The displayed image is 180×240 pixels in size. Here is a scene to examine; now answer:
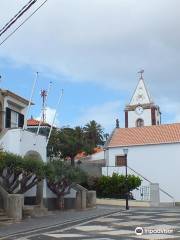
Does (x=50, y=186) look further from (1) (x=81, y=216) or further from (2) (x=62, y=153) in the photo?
(2) (x=62, y=153)

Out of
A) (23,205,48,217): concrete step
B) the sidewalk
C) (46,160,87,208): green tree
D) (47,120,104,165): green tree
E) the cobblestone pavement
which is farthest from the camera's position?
(47,120,104,165): green tree

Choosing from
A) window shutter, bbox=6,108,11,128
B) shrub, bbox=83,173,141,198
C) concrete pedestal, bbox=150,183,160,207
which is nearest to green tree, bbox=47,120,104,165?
shrub, bbox=83,173,141,198

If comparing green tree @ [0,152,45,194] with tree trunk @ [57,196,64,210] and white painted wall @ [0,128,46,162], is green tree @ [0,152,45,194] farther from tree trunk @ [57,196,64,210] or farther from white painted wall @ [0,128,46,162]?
tree trunk @ [57,196,64,210]

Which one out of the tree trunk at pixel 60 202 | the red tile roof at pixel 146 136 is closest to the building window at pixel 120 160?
the red tile roof at pixel 146 136

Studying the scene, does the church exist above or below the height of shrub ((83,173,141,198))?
above

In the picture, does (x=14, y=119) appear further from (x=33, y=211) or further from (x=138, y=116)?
(x=138, y=116)

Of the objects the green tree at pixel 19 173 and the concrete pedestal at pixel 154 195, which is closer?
the green tree at pixel 19 173

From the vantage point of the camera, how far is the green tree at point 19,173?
2675 centimetres

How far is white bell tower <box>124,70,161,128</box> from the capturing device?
7869cm

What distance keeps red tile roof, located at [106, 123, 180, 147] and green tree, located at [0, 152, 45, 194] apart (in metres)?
24.2

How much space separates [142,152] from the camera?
2036 inches

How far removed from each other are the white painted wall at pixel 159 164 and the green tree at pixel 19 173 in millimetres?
21523

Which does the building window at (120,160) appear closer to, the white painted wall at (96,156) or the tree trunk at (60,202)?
the white painted wall at (96,156)

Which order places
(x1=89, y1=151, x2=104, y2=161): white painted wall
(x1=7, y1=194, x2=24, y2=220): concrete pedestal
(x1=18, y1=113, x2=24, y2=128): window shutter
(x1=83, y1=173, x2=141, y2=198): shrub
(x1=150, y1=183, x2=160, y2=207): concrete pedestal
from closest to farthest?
(x1=7, y1=194, x2=24, y2=220): concrete pedestal → (x1=18, y1=113, x2=24, y2=128): window shutter → (x1=150, y1=183, x2=160, y2=207): concrete pedestal → (x1=83, y1=173, x2=141, y2=198): shrub → (x1=89, y1=151, x2=104, y2=161): white painted wall
